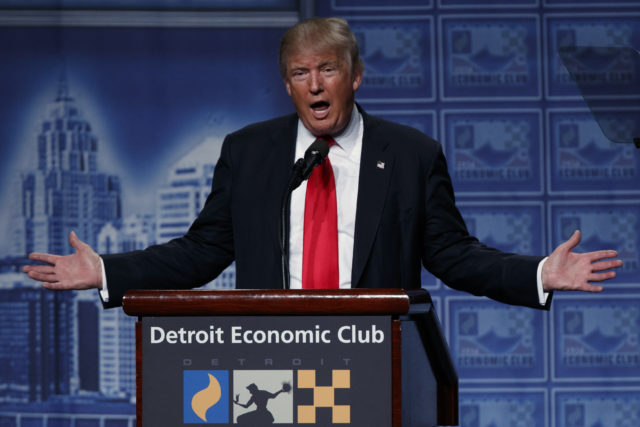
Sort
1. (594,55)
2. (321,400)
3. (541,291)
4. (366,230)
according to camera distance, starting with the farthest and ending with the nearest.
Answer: (594,55) < (366,230) < (541,291) < (321,400)

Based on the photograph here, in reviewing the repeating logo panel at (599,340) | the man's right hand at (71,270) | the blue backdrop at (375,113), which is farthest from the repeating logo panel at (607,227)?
the man's right hand at (71,270)

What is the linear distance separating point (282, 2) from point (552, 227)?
61.5 inches

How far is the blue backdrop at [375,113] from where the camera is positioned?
11.8 feet

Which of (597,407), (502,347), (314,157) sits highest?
(314,157)

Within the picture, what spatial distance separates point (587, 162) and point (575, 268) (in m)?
2.35

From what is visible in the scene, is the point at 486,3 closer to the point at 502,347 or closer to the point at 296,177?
the point at 502,347

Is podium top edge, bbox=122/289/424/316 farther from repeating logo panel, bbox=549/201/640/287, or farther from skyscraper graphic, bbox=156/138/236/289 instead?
repeating logo panel, bbox=549/201/640/287

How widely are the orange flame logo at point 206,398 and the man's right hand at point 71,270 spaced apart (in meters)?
0.45

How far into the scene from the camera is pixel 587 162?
11.9 feet

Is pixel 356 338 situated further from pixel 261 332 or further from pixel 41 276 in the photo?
pixel 41 276

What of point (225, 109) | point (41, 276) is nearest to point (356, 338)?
point (41, 276)

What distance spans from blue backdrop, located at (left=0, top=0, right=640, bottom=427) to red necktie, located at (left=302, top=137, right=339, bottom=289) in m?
2.01

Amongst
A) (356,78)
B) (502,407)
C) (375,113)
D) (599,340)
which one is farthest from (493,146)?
(356,78)

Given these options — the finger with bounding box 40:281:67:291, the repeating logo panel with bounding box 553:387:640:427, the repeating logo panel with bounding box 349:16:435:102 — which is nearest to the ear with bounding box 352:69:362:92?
the finger with bounding box 40:281:67:291
